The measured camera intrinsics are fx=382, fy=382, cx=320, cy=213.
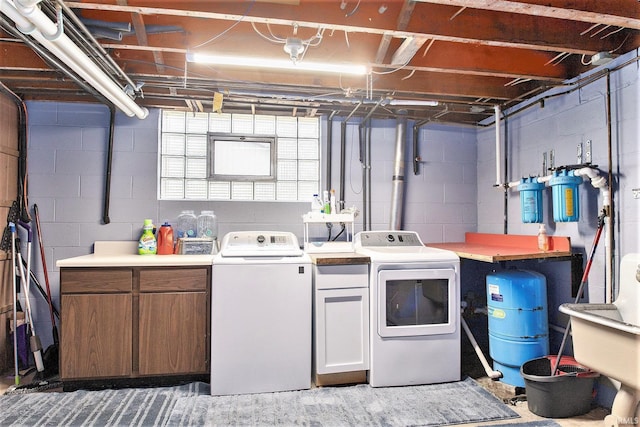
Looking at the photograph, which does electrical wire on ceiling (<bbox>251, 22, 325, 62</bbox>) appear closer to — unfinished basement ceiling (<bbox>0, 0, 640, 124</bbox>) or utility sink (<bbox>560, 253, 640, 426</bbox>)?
unfinished basement ceiling (<bbox>0, 0, 640, 124</bbox>)

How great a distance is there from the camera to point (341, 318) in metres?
2.80

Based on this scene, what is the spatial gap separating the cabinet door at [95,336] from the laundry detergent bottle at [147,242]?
580 mm

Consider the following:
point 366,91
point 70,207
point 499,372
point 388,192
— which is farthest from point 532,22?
point 70,207

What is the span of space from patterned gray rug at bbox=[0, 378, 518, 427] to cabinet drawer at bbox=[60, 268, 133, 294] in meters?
0.72

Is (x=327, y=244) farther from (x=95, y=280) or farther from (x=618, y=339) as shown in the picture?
(x=618, y=339)

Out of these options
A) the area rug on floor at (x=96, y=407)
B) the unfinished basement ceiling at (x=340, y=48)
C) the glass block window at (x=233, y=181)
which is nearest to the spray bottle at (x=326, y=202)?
the glass block window at (x=233, y=181)

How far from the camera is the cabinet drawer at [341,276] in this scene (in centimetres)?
277

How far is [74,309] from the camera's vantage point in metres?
2.65

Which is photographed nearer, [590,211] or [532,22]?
[532,22]

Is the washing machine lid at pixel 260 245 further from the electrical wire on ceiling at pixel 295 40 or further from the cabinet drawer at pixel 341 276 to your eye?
the electrical wire on ceiling at pixel 295 40

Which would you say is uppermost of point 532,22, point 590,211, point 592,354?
point 532,22

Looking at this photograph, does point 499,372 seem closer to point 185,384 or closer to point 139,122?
point 185,384

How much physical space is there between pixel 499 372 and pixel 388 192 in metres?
1.81

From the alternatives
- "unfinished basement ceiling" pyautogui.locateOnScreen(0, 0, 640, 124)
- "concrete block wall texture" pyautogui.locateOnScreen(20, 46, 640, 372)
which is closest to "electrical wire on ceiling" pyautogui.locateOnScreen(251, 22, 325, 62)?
"unfinished basement ceiling" pyautogui.locateOnScreen(0, 0, 640, 124)
